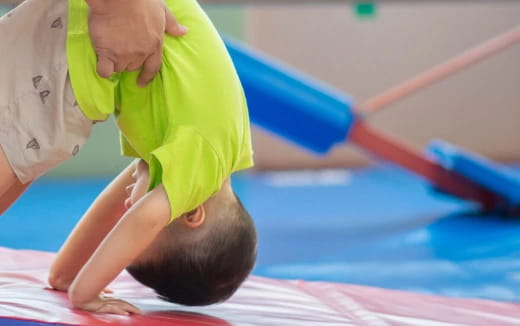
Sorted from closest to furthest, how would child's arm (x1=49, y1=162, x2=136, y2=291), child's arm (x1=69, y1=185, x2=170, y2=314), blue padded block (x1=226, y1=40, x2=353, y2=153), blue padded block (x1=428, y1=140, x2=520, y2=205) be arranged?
1. child's arm (x1=69, y1=185, x2=170, y2=314)
2. child's arm (x1=49, y1=162, x2=136, y2=291)
3. blue padded block (x1=226, y1=40, x2=353, y2=153)
4. blue padded block (x1=428, y1=140, x2=520, y2=205)

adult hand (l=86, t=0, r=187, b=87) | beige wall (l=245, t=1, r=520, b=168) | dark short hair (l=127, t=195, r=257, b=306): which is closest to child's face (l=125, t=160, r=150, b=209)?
dark short hair (l=127, t=195, r=257, b=306)

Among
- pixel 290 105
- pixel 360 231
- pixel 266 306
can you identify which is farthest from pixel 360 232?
pixel 266 306

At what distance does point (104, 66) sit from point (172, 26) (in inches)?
5.5

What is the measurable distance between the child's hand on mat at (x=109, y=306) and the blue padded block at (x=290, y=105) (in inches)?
56.6

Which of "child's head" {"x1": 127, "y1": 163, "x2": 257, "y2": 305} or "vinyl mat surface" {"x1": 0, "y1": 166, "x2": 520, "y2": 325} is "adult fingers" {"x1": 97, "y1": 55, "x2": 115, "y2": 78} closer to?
"child's head" {"x1": 127, "y1": 163, "x2": 257, "y2": 305}

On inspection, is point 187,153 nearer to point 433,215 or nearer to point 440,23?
point 433,215

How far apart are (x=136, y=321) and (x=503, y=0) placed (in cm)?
177

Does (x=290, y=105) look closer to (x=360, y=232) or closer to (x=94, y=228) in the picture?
(x=360, y=232)

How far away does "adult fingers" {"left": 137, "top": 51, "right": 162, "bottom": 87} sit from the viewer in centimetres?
146

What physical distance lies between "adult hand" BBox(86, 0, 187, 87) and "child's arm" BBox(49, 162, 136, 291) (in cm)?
36

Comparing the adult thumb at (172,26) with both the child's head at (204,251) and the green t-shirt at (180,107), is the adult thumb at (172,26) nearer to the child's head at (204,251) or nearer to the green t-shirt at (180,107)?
the green t-shirt at (180,107)

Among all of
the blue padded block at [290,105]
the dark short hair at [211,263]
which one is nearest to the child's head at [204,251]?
the dark short hair at [211,263]

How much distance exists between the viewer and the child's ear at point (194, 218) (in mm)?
1509

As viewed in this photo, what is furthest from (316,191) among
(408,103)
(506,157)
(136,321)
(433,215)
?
(136,321)
